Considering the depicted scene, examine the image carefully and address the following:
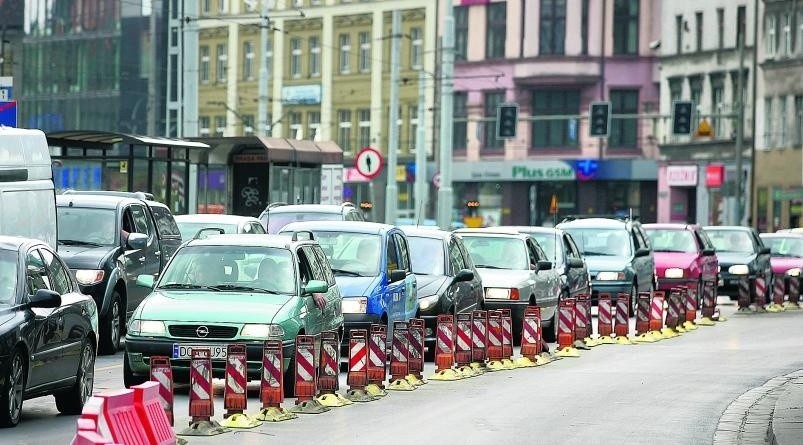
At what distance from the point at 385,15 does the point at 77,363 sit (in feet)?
259

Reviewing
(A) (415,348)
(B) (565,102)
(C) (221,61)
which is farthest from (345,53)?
(A) (415,348)

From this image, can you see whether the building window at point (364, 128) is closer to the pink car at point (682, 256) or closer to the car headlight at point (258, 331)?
the pink car at point (682, 256)

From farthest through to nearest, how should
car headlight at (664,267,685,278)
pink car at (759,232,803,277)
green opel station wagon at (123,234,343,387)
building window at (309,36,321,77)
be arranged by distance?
building window at (309,36,321,77) < pink car at (759,232,803,277) < car headlight at (664,267,685,278) < green opel station wagon at (123,234,343,387)

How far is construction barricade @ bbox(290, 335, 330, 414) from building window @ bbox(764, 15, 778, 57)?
6198 centimetres

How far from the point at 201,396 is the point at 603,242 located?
72.7ft

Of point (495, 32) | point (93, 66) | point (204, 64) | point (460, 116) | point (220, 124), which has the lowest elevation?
point (220, 124)

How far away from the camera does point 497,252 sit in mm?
29312

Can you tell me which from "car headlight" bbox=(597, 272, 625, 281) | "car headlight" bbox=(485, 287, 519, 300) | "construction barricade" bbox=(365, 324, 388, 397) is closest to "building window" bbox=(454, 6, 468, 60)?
"car headlight" bbox=(597, 272, 625, 281)

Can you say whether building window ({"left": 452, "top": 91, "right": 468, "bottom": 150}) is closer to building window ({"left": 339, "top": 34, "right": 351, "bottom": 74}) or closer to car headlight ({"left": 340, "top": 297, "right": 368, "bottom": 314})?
building window ({"left": 339, "top": 34, "right": 351, "bottom": 74})

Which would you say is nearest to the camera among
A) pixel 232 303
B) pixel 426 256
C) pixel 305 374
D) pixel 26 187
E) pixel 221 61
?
pixel 305 374

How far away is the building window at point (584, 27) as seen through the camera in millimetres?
90938

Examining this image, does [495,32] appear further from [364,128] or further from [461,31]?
[364,128]

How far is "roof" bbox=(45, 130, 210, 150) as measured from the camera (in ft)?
124

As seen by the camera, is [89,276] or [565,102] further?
[565,102]
